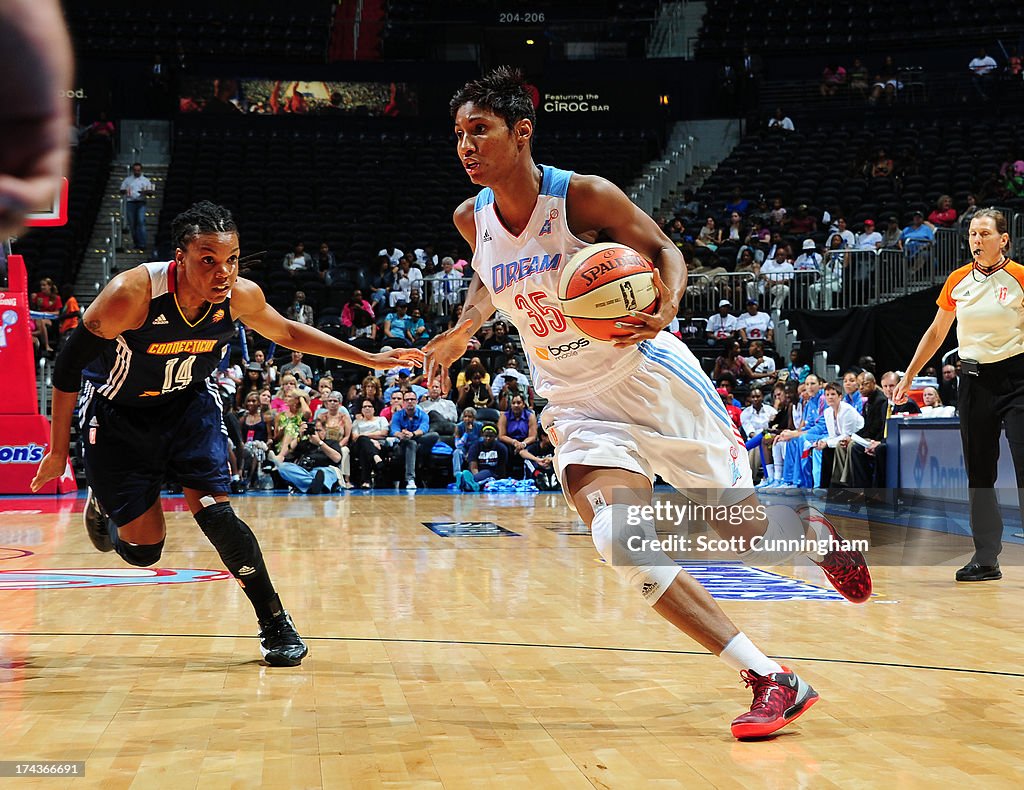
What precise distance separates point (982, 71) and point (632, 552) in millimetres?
23138

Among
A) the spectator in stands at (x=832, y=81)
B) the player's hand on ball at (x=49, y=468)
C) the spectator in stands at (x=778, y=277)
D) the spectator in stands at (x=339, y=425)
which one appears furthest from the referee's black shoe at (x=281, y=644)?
the spectator in stands at (x=832, y=81)

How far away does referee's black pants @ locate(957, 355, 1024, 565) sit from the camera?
19.9 feet

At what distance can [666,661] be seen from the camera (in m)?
4.11

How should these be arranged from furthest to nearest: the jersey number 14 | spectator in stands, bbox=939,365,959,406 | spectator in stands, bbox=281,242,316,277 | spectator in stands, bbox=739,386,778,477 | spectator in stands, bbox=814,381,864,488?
spectator in stands, bbox=281,242,316,277 < spectator in stands, bbox=739,386,778,477 < spectator in stands, bbox=939,365,959,406 < spectator in stands, bbox=814,381,864,488 < the jersey number 14

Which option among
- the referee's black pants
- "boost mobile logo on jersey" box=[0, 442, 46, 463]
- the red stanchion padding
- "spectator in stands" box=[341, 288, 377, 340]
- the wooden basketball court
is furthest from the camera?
"spectator in stands" box=[341, 288, 377, 340]

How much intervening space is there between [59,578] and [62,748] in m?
3.66

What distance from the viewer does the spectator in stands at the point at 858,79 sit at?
23.9 m

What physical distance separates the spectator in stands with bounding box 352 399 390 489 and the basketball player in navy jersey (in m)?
9.50

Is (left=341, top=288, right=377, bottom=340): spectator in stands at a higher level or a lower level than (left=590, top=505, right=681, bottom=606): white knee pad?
higher

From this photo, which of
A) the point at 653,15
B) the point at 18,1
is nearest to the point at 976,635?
the point at 18,1

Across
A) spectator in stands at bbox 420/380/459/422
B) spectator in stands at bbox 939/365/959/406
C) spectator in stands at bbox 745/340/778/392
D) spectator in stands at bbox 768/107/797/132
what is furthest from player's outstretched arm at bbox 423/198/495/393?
spectator in stands at bbox 768/107/797/132

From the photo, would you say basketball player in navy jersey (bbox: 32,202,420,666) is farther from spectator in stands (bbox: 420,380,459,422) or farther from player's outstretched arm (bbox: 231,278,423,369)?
spectator in stands (bbox: 420,380,459,422)

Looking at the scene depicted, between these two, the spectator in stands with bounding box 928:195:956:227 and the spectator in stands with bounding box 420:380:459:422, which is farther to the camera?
the spectator in stands with bounding box 928:195:956:227

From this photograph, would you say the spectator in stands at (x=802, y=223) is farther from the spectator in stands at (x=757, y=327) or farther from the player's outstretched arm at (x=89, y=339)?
the player's outstretched arm at (x=89, y=339)
